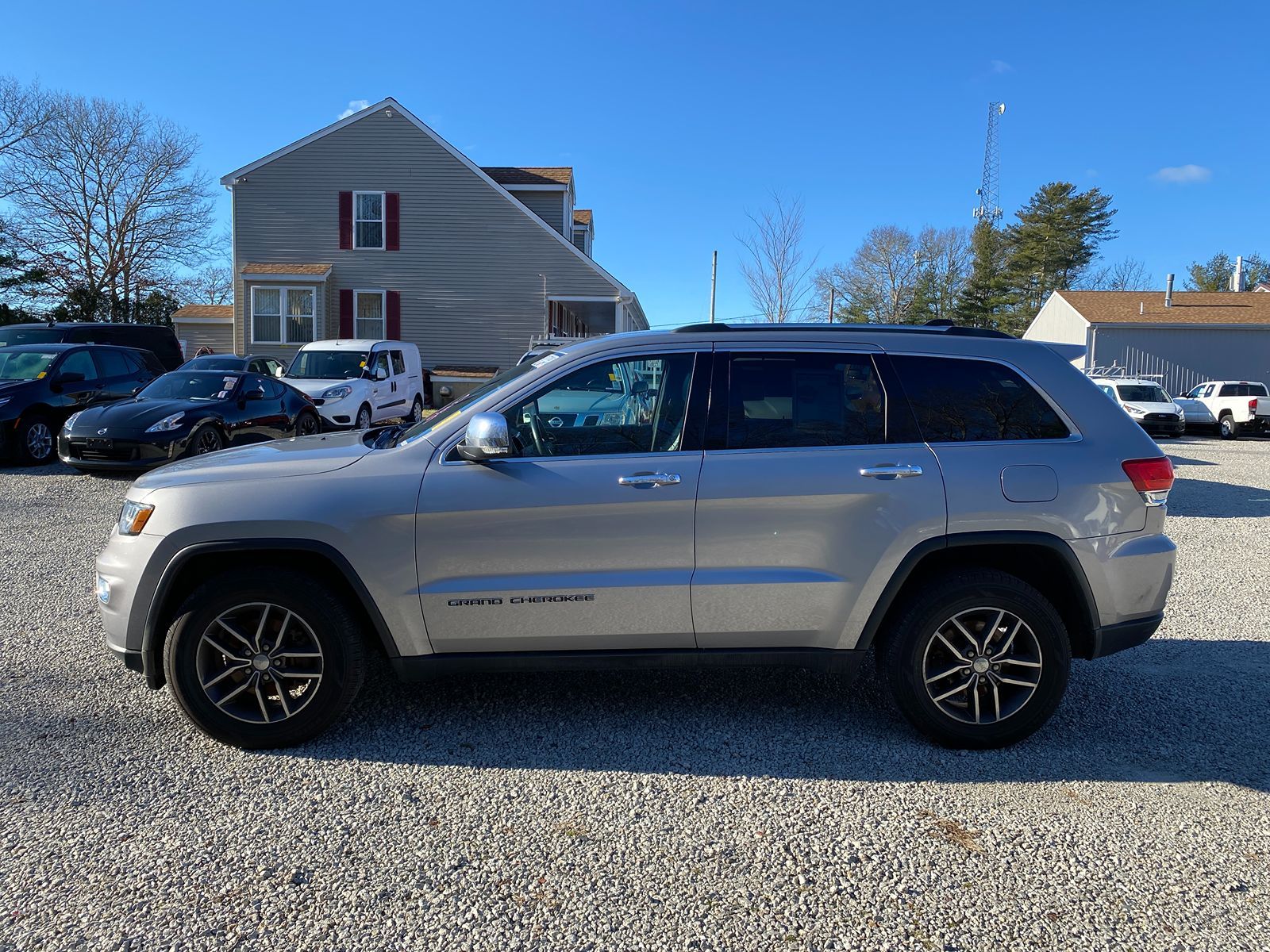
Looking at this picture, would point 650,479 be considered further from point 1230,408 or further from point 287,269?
Result: point 1230,408

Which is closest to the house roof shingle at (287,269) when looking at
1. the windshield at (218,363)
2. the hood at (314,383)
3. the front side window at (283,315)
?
the front side window at (283,315)

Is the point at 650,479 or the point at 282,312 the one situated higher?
the point at 282,312

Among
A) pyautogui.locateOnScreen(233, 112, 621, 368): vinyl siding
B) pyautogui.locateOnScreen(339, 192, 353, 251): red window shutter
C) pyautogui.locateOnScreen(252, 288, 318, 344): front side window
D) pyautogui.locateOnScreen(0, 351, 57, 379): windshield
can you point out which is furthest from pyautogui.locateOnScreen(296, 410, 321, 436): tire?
pyautogui.locateOnScreen(339, 192, 353, 251): red window shutter

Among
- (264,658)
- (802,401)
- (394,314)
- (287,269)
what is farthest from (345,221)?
(802,401)

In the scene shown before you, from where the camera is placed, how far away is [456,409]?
12.4 ft

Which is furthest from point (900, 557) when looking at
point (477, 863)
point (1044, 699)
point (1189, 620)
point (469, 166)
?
point (469, 166)

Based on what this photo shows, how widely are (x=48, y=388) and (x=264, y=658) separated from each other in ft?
34.6

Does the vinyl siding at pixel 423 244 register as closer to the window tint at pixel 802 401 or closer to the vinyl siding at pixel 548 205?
the vinyl siding at pixel 548 205

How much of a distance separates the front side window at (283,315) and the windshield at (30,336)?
9.72m

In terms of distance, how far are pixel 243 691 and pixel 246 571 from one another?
498 mm

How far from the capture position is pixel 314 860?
2797 mm

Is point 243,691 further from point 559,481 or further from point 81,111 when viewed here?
point 81,111

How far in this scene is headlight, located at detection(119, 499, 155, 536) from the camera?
3.50m

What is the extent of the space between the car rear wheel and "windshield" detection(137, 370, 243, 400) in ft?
5.11
